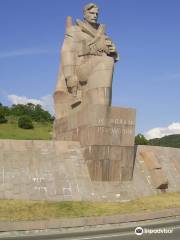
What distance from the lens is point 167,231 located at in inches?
376

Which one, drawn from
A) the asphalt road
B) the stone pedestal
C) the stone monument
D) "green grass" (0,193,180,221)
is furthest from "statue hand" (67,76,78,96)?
the asphalt road

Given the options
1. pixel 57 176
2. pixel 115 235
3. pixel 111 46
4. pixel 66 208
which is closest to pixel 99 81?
pixel 111 46

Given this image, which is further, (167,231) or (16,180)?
(16,180)

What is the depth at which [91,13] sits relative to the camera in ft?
53.0

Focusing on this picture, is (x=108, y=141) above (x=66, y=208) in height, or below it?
above

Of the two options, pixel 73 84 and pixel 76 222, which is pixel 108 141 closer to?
pixel 73 84

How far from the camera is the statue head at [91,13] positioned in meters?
16.1

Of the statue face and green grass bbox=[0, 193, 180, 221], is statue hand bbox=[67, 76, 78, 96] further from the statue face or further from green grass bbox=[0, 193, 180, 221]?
green grass bbox=[0, 193, 180, 221]

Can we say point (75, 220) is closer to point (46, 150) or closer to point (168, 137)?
point (46, 150)

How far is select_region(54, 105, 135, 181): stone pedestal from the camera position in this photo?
1391cm

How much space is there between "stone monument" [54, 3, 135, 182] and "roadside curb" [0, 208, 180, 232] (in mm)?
2925

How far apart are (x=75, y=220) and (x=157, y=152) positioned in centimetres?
831

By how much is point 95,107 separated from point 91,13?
414 centimetres

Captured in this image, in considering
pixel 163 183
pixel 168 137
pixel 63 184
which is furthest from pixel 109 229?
pixel 168 137
